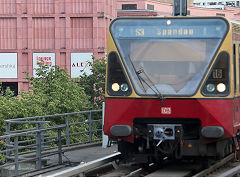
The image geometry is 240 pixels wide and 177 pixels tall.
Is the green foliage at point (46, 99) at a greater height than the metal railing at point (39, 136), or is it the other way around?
the green foliage at point (46, 99)

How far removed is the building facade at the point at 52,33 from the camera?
66.4 meters

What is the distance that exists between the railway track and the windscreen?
1595 mm

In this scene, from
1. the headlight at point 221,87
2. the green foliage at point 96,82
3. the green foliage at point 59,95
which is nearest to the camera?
the headlight at point 221,87

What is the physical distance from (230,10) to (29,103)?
9330cm

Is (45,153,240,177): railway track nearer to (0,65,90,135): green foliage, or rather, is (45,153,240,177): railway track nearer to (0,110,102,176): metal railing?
(0,110,102,176): metal railing

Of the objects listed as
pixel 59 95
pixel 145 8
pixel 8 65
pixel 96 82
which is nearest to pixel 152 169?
pixel 59 95

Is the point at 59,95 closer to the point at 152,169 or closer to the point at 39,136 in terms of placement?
the point at 39,136

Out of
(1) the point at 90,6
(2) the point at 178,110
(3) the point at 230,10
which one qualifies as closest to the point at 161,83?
(2) the point at 178,110

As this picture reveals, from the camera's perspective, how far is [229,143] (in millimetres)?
13453

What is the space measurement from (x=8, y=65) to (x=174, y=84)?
57.5 metres

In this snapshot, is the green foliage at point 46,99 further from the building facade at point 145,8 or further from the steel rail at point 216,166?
the building facade at point 145,8

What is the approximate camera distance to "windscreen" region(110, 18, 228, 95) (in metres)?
12.6

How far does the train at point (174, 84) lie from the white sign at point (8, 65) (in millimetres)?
56032

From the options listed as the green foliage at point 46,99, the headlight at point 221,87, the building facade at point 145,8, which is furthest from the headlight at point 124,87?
the building facade at point 145,8
